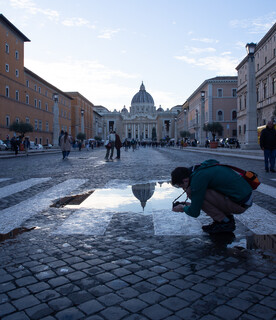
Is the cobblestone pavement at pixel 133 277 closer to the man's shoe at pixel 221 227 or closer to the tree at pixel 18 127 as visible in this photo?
the man's shoe at pixel 221 227

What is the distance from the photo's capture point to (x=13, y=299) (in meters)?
2.19

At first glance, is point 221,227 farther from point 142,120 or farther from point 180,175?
point 142,120

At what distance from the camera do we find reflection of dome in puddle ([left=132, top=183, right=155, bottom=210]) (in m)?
5.72

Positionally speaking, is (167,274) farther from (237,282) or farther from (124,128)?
(124,128)

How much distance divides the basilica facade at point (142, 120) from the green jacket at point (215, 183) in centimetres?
12316

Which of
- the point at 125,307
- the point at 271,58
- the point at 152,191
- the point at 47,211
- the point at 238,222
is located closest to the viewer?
the point at 125,307

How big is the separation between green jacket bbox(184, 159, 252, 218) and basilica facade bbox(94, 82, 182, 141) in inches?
4849

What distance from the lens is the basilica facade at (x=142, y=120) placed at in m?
137

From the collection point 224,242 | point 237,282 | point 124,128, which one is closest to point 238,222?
point 224,242

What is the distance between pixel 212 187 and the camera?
3359 millimetres

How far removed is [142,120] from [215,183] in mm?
157985

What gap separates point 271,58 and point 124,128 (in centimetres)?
12479

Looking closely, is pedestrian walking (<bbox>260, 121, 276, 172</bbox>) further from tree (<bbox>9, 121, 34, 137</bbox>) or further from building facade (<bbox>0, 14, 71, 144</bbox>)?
building facade (<bbox>0, 14, 71, 144</bbox>)

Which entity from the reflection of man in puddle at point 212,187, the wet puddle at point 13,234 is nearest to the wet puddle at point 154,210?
the reflection of man in puddle at point 212,187
